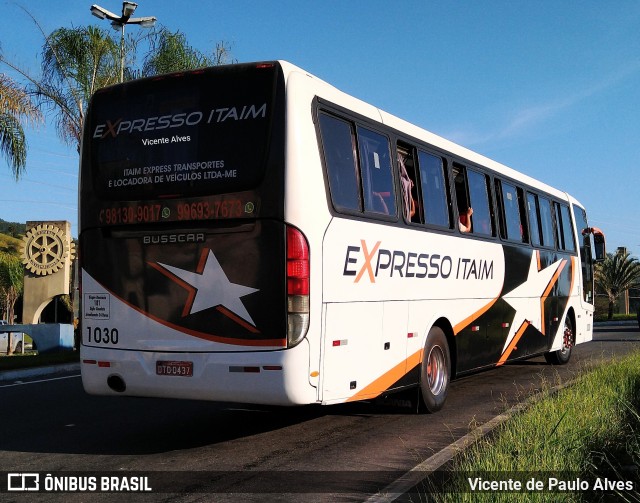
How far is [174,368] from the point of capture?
7242mm

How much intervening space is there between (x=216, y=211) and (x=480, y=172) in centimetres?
550

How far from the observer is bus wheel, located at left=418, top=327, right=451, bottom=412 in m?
9.24

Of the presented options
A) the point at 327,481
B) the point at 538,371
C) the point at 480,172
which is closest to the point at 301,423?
the point at 327,481

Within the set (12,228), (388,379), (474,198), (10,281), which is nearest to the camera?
(388,379)

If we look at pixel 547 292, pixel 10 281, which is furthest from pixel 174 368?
pixel 10 281

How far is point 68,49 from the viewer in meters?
22.5

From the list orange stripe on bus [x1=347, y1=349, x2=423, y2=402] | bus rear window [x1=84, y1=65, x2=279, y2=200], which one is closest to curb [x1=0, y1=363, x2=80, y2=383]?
bus rear window [x1=84, y1=65, x2=279, y2=200]

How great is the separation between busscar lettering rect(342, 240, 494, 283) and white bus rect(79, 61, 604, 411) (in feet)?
0.09

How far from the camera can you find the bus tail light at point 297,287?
686 cm

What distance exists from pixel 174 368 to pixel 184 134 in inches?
86.4

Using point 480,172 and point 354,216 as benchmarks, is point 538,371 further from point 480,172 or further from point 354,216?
point 354,216

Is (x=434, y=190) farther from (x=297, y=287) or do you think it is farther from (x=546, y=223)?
(x=546, y=223)

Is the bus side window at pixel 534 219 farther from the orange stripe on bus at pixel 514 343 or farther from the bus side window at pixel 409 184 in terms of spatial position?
the bus side window at pixel 409 184

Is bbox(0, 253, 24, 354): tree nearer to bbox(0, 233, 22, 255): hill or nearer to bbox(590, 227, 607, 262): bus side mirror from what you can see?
bbox(0, 233, 22, 255): hill
